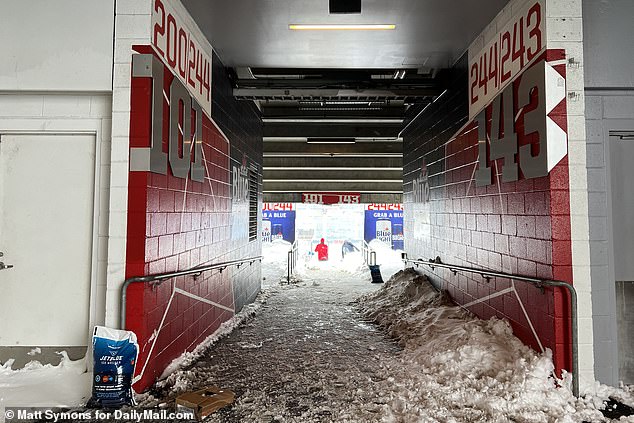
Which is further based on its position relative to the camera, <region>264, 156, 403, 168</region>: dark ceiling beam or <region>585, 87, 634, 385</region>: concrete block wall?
<region>264, 156, 403, 168</region>: dark ceiling beam

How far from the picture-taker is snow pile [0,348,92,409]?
2.66 metres

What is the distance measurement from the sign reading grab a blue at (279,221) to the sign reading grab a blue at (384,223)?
338cm

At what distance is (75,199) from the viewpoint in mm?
3172

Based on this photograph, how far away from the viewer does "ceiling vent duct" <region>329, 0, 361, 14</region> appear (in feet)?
11.6

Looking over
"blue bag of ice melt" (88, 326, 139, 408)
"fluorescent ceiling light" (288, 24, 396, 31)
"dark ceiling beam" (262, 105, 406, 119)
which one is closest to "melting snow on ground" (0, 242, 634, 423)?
"blue bag of ice melt" (88, 326, 139, 408)

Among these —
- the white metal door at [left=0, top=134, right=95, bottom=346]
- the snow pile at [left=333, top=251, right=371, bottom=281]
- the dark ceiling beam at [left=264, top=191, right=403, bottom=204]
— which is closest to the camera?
the white metal door at [left=0, top=134, right=95, bottom=346]

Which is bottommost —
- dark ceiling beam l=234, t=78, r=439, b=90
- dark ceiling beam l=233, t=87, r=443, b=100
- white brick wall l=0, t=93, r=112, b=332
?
white brick wall l=0, t=93, r=112, b=332

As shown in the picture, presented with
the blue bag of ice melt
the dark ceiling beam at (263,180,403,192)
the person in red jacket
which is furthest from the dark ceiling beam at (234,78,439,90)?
the person in red jacket

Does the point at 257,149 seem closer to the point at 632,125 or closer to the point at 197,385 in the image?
the point at 197,385

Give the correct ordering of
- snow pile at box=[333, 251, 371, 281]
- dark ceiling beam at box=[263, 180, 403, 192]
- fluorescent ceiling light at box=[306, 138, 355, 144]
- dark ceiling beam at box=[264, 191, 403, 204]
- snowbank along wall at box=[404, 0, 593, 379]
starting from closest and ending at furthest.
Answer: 1. snowbank along wall at box=[404, 0, 593, 379]
2. fluorescent ceiling light at box=[306, 138, 355, 144]
3. snow pile at box=[333, 251, 371, 281]
4. dark ceiling beam at box=[263, 180, 403, 192]
5. dark ceiling beam at box=[264, 191, 403, 204]

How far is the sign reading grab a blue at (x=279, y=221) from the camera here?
17484mm

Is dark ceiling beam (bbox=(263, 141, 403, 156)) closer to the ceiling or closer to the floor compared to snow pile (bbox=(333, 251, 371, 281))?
closer to the ceiling

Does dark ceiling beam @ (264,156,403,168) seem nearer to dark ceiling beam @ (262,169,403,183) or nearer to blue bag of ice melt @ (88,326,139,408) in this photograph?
dark ceiling beam @ (262,169,403,183)

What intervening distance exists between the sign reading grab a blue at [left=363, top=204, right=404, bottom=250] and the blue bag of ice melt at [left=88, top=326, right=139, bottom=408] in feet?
50.5
